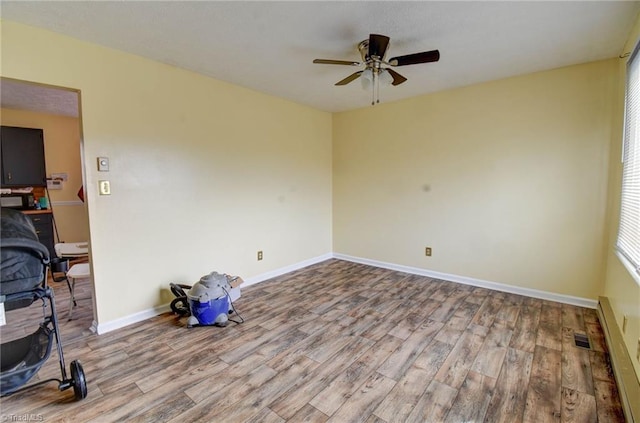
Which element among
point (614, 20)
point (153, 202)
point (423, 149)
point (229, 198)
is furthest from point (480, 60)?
point (153, 202)

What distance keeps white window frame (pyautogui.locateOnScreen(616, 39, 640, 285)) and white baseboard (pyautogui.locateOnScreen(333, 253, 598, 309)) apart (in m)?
0.89

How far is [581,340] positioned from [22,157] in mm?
6976

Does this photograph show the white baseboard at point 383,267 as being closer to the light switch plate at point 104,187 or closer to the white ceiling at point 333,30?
the light switch plate at point 104,187

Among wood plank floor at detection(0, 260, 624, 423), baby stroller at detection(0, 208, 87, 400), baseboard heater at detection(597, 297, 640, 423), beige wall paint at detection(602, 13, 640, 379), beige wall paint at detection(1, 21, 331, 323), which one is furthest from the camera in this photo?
beige wall paint at detection(1, 21, 331, 323)

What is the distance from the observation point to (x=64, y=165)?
4938 millimetres

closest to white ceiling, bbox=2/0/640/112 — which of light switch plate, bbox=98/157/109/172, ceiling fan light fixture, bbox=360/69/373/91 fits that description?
ceiling fan light fixture, bbox=360/69/373/91

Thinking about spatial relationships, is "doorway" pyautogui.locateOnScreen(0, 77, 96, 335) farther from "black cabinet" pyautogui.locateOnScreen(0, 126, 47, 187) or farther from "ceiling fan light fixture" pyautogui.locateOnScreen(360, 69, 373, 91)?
"ceiling fan light fixture" pyautogui.locateOnScreen(360, 69, 373, 91)

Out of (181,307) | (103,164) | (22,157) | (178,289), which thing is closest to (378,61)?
(103,164)

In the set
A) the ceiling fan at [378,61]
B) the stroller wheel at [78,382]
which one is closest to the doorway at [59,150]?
the stroller wheel at [78,382]

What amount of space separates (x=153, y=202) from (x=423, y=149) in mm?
3294

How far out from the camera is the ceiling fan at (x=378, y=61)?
2.18 metres

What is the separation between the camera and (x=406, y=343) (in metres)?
2.43

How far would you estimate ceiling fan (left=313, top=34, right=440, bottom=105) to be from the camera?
218cm

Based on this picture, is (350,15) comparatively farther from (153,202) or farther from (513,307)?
(513,307)
